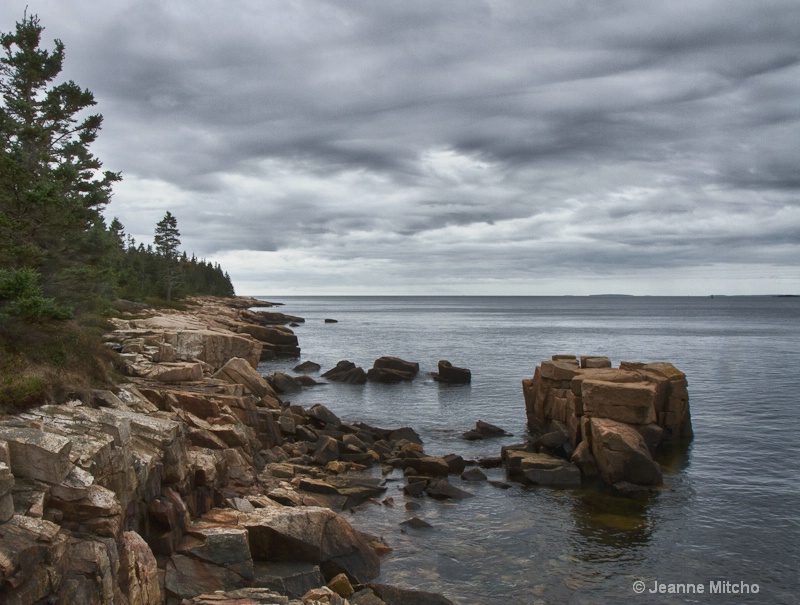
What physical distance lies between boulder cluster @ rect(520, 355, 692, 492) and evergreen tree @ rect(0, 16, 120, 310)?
1989cm

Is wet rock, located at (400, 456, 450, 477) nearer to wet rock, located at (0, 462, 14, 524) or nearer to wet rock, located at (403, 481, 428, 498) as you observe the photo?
wet rock, located at (403, 481, 428, 498)

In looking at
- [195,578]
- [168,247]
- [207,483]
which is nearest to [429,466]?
[207,483]

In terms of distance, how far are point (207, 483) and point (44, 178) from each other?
560 inches

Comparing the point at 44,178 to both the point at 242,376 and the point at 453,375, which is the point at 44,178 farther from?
the point at 453,375

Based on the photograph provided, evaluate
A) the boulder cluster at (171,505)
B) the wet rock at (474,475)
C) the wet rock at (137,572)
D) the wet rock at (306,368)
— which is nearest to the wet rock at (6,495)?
the boulder cluster at (171,505)

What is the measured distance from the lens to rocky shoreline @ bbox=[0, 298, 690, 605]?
9875 mm

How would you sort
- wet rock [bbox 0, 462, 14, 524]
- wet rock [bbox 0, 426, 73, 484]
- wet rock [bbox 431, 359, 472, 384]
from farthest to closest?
wet rock [bbox 431, 359, 472, 384], wet rock [bbox 0, 426, 73, 484], wet rock [bbox 0, 462, 14, 524]

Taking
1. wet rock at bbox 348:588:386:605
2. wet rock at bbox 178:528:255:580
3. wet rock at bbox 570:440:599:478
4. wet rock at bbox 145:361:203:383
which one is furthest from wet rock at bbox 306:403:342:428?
wet rock at bbox 178:528:255:580

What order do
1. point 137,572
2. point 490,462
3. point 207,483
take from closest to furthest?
point 137,572 < point 207,483 < point 490,462

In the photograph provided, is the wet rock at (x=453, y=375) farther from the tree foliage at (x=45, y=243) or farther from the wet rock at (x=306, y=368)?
the tree foliage at (x=45, y=243)

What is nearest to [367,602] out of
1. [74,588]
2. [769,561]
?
[74,588]

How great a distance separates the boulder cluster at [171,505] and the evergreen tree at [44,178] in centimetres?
484

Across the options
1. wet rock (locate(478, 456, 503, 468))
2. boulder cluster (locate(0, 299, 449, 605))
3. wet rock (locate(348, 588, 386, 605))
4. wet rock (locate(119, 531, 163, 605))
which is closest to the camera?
boulder cluster (locate(0, 299, 449, 605))

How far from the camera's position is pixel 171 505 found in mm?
13812
